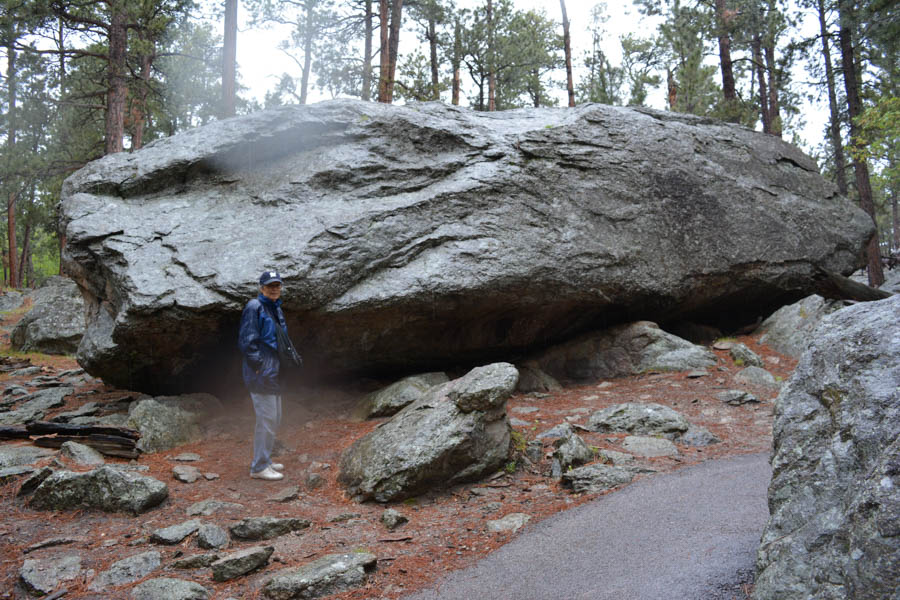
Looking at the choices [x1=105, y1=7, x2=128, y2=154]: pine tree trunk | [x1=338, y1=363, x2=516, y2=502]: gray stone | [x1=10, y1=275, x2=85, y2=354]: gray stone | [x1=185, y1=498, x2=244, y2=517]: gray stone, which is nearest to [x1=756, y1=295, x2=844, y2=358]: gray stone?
[x1=338, y1=363, x2=516, y2=502]: gray stone

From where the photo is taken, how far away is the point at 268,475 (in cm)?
615

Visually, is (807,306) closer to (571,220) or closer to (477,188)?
(571,220)

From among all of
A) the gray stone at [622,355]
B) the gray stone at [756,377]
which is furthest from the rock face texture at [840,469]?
the gray stone at [622,355]

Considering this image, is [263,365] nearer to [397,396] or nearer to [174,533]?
[174,533]

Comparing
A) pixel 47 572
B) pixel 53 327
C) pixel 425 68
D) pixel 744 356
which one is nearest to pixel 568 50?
pixel 425 68

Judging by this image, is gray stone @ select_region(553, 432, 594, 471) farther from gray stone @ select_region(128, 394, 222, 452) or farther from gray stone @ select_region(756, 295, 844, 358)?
gray stone @ select_region(756, 295, 844, 358)

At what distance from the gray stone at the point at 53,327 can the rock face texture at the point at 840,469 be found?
15.6 metres

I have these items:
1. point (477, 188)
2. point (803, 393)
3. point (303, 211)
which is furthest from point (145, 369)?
point (803, 393)

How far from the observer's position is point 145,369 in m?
8.21

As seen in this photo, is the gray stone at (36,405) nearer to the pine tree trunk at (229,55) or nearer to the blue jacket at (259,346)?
the blue jacket at (259,346)

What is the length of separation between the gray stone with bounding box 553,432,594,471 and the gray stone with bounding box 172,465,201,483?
3.94 meters

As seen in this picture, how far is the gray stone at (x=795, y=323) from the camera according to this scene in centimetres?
955

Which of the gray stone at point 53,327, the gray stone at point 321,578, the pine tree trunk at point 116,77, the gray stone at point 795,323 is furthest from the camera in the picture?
the gray stone at point 53,327

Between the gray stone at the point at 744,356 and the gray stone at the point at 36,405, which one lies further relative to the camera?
the gray stone at the point at 744,356
